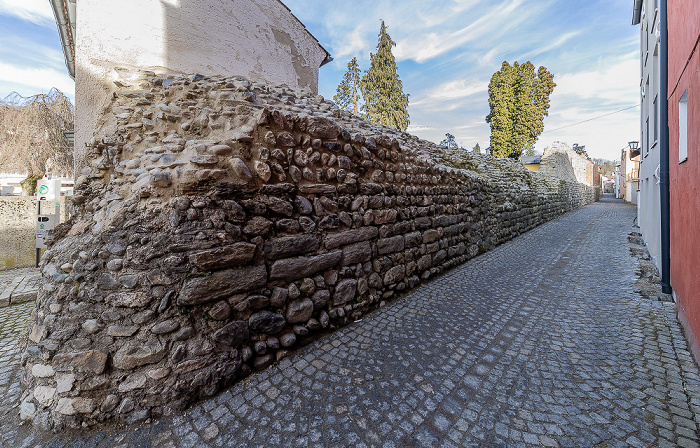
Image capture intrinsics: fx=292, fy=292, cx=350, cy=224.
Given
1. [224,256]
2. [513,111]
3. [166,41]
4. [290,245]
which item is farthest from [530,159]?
[224,256]

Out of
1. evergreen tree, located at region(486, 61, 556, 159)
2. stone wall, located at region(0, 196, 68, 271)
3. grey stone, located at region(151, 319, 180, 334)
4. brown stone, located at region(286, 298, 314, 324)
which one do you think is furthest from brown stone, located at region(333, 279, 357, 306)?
evergreen tree, located at region(486, 61, 556, 159)

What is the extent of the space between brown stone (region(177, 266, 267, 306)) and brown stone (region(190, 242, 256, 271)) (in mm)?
66

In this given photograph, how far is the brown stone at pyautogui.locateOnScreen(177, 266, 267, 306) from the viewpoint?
215cm

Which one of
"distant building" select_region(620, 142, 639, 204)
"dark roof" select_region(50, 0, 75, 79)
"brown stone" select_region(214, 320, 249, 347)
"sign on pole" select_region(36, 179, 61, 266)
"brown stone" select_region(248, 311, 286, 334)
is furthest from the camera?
"distant building" select_region(620, 142, 639, 204)

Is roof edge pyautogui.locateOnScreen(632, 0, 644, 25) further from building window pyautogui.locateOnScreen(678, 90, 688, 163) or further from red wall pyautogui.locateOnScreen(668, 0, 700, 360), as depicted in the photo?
building window pyautogui.locateOnScreen(678, 90, 688, 163)

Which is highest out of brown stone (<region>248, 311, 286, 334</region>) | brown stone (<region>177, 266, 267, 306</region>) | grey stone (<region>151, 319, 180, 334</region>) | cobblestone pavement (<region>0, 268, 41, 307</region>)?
brown stone (<region>177, 266, 267, 306</region>)

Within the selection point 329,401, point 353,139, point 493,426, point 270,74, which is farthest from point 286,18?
point 493,426

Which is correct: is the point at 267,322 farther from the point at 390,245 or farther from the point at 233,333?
the point at 390,245

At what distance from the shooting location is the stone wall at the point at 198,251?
2.00 meters

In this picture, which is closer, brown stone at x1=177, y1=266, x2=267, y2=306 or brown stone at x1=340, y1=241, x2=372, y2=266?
brown stone at x1=177, y1=266, x2=267, y2=306

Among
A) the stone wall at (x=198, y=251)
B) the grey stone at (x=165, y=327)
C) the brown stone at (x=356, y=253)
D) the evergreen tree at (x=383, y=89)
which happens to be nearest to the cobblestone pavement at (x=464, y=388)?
the stone wall at (x=198, y=251)

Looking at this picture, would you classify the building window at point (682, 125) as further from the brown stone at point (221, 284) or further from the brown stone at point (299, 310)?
the brown stone at point (221, 284)

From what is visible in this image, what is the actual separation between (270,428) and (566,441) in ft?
5.92

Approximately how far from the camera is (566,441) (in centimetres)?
174
